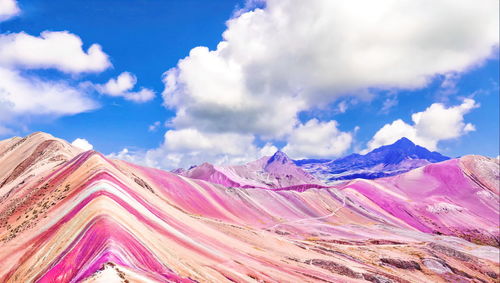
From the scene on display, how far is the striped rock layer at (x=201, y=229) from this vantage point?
95.1ft

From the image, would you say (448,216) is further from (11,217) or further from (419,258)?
(11,217)

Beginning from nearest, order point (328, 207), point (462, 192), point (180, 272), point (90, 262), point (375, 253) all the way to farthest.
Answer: point (90, 262) < point (180, 272) < point (375, 253) < point (328, 207) < point (462, 192)

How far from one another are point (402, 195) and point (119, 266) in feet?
544

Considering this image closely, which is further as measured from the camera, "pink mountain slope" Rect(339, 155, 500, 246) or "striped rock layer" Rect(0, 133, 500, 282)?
"pink mountain slope" Rect(339, 155, 500, 246)

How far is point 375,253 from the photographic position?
2906 inches

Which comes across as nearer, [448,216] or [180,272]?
[180,272]

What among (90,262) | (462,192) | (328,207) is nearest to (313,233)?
(328,207)

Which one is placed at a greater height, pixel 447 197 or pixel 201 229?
pixel 447 197

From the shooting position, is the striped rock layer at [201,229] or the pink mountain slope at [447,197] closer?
the striped rock layer at [201,229]

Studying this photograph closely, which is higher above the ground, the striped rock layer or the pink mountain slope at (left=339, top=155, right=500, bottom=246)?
the pink mountain slope at (left=339, top=155, right=500, bottom=246)

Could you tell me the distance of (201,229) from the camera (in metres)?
53.8

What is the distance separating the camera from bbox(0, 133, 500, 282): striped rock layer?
95.1 feet

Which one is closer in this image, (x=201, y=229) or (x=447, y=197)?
(x=201, y=229)

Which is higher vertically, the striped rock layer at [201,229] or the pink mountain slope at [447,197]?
the pink mountain slope at [447,197]
